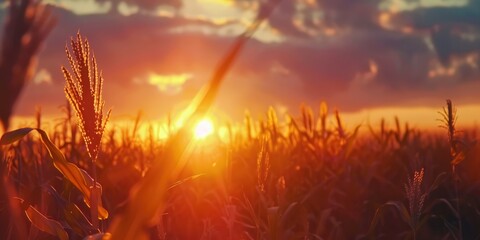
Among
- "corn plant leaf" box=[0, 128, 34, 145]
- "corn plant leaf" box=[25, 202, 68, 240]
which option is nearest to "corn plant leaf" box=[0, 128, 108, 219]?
"corn plant leaf" box=[0, 128, 34, 145]

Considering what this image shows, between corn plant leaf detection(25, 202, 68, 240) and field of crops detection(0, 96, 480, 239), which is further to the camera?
field of crops detection(0, 96, 480, 239)

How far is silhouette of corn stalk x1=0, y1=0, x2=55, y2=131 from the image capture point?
3.12 metres

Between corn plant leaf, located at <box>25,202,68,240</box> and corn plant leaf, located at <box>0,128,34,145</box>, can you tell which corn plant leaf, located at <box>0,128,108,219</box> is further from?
corn plant leaf, located at <box>25,202,68,240</box>

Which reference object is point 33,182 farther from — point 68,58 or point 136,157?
point 68,58

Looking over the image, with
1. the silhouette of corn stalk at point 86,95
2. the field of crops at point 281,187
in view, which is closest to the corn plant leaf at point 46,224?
the field of crops at point 281,187

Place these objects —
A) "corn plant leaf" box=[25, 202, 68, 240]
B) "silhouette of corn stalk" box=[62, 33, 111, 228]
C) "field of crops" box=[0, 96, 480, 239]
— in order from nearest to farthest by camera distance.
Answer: "silhouette of corn stalk" box=[62, 33, 111, 228] < "corn plant leaf" box=[25, 202, 68, 240] < "field of crops" box=[0, 96, 480, 239]

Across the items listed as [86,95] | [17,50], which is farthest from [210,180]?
[86,95]

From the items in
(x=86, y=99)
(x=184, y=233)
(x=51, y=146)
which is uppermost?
(x=86, y=99)

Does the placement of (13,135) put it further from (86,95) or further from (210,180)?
(210,180)

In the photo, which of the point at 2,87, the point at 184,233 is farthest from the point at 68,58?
the point at 184,233

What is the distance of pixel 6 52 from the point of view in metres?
3.28

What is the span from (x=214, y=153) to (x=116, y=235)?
20.5 feet

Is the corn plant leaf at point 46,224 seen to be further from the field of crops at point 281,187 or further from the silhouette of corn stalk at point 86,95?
the silhouette of corn stalk at point 86,95

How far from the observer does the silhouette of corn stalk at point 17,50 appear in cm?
312
